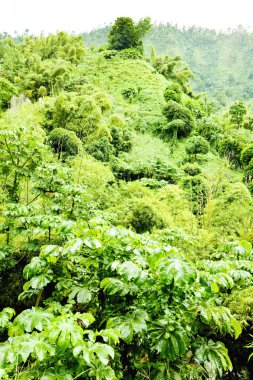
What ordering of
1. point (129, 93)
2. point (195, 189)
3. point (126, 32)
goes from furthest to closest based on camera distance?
point (126, 32) < point (129, 93) < point (195, 189)

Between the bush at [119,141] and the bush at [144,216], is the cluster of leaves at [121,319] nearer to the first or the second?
the bush at [144,216]

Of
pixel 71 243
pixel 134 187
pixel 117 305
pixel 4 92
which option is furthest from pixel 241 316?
pixel 4 92

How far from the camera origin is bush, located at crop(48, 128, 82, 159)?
13.1 meters

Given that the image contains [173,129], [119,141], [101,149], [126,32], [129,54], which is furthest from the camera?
[126,32]

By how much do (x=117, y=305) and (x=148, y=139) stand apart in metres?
19.5

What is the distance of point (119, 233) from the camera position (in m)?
2.19

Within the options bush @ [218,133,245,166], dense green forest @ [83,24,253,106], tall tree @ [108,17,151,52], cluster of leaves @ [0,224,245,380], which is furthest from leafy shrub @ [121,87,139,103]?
dense green forest @ [83,24,253,106]

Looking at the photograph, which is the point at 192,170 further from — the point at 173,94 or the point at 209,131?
the point at 173,94

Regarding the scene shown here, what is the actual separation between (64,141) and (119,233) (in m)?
11.6

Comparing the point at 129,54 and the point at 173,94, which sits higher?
the point at 129,54

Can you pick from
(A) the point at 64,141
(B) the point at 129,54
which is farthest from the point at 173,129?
(B) the point at 129,54

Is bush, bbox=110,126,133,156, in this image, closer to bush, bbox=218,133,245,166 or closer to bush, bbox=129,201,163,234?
bush, bbox=218,133,245,166

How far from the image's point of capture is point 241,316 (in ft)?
14.5

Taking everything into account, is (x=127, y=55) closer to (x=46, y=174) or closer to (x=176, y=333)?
(x=46, y=174)
